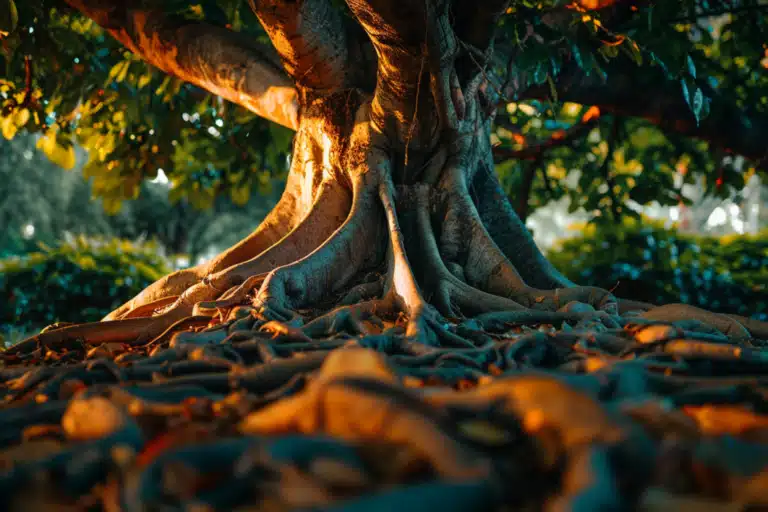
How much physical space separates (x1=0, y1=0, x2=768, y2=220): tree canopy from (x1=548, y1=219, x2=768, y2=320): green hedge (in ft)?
2.96

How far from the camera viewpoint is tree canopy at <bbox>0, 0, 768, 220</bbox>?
13.6 feet

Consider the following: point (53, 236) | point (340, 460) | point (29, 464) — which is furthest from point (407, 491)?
point (53, 236)

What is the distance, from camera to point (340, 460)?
1.29 m

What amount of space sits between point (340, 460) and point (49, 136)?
218 inches

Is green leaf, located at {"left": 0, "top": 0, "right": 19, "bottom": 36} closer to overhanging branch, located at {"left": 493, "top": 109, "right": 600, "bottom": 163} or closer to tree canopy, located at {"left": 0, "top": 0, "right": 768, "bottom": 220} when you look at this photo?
tree canopy, located at {"left": 0, "top": 0, "right": 768, "bottom": 220}

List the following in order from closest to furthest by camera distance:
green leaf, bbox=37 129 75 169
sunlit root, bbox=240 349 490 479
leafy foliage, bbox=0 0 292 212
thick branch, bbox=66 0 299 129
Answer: sunlit root, bbox=240 349 490 479 < thick branch, bbox=66 0 299 129 < leafy foliage, bbox=0 0 292 212 < green leaf, bbox=37 129 75 169

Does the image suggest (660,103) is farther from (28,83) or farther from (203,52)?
(28,83)

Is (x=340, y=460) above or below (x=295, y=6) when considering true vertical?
below

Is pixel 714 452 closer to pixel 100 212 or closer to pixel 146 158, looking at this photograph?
pixel 146 158

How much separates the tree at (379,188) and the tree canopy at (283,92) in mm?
41

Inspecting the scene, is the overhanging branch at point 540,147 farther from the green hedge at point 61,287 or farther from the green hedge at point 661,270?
the green hedge at point 61,287

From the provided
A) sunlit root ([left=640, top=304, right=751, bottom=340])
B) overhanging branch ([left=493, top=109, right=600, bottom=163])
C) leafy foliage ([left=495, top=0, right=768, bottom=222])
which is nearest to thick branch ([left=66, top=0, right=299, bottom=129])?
leafy foliage ([left=495, top=0, right=768, bottom=222])

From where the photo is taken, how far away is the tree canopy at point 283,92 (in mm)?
4137

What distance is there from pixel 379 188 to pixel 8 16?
218cm
